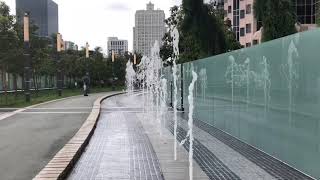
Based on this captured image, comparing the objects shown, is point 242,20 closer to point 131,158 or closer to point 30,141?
point 30,141

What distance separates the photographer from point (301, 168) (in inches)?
313

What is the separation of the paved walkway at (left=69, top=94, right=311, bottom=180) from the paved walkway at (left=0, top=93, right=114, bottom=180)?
0.73 metres

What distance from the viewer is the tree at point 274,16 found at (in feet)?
48.5

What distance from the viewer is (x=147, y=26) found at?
85.6 meters

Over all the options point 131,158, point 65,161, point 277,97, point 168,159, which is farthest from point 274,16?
point 65,161

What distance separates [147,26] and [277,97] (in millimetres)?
77258

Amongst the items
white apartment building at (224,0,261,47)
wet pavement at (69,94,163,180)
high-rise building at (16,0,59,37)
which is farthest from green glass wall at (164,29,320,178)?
high-rise building at (16,0,59,37)

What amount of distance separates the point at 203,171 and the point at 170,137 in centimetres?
439

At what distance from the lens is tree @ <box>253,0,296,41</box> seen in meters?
14.8

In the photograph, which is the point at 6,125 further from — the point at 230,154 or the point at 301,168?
the point at 301,168

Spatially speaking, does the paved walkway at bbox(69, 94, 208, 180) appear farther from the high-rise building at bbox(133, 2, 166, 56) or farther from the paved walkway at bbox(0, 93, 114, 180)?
the high-rise building at bbox(133, 2, 166, 56)

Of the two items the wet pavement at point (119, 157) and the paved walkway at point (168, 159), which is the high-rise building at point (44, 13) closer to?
the wet pavement at point (119, 157)

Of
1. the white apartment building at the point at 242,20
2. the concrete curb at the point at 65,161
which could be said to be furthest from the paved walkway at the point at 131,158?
the white apartment building at the point at 242,20

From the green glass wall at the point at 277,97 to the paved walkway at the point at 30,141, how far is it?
3.82 meters
